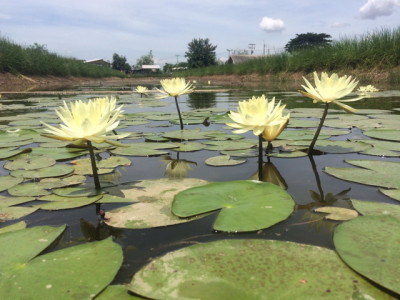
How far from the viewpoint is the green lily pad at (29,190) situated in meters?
1.24

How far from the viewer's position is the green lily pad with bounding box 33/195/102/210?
43.8 inches

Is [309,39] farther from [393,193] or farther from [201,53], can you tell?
[393,193]

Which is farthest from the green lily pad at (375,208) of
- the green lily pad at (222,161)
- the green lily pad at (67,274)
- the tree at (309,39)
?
the tree at (309,39)

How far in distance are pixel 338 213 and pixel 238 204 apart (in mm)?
332

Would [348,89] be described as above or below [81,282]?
above

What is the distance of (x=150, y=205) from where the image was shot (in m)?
1.11

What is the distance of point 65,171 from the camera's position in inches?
60.3

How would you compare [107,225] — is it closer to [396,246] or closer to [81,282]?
[81,282]


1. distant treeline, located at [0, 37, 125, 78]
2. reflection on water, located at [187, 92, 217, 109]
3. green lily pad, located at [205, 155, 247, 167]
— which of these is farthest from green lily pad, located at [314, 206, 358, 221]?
distant treeline, located at [0, 37, 125, 78]

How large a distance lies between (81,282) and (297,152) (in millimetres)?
1432

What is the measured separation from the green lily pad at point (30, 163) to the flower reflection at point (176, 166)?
0.64 metres

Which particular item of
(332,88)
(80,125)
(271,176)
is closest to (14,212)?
(80,125)

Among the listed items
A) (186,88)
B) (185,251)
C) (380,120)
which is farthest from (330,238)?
(380,120)

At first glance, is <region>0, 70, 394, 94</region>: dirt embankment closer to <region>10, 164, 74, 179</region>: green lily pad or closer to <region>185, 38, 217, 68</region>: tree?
<region>10, 164, 74, 179</region>: green lily pad
